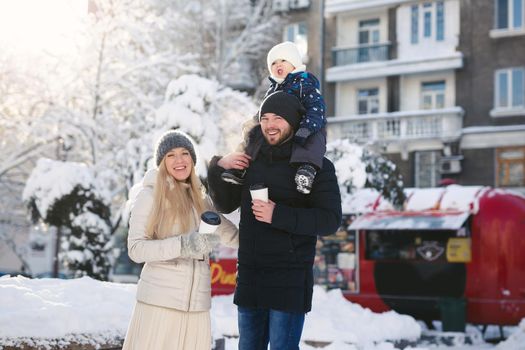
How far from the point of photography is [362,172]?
1486 centimetres

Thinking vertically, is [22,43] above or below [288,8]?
below

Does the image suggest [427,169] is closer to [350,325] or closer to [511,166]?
[511,166]

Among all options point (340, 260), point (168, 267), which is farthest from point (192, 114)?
point (168, 267)

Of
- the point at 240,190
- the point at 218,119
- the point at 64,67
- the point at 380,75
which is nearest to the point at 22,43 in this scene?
the point at 64,67

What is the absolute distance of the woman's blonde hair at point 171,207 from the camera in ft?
14.1

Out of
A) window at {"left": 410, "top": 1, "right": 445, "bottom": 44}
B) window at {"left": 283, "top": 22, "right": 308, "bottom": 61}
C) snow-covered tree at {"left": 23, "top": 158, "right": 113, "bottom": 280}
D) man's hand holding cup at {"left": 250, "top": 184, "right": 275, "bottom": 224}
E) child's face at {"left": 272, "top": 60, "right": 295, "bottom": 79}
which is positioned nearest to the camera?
man's hand holding cup at {"left": 250, "top": 184, "right": 275, "bottom": 224}

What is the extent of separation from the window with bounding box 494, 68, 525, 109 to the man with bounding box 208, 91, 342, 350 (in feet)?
76.4

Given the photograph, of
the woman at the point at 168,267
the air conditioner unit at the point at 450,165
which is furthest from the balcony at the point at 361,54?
the woman at the point at 168,267

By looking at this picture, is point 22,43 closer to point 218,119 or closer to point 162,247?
point 218,119

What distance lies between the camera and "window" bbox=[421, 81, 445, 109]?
27172 mm

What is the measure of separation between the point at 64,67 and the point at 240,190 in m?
15.8

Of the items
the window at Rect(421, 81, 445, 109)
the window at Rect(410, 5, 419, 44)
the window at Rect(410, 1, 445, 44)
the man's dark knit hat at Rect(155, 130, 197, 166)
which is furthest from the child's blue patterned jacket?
the window at Rect(410, 5, 419, 44)

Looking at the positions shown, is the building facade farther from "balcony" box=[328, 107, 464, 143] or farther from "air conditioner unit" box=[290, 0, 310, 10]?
"air conditioner unit" box=[290, 0, 310, 10]

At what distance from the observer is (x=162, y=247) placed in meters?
4.13
